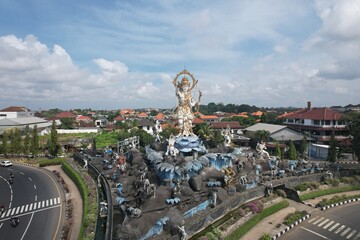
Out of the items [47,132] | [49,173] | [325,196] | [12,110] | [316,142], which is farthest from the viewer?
[12,110]

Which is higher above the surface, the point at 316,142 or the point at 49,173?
the point at 316,142

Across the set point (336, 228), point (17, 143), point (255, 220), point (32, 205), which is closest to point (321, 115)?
point (336, 228)

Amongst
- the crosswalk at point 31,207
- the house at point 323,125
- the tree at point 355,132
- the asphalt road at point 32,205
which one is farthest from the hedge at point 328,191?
the crosswalk at point 31,207

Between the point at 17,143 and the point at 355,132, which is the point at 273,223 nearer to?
the point at 355,132

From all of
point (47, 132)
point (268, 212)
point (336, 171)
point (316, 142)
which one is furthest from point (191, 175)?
point (47, 132)

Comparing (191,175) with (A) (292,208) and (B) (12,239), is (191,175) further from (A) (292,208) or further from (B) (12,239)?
(B) (12,239)

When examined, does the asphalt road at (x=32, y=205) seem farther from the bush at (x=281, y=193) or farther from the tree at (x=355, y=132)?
the tree at (x=355, y=132)
